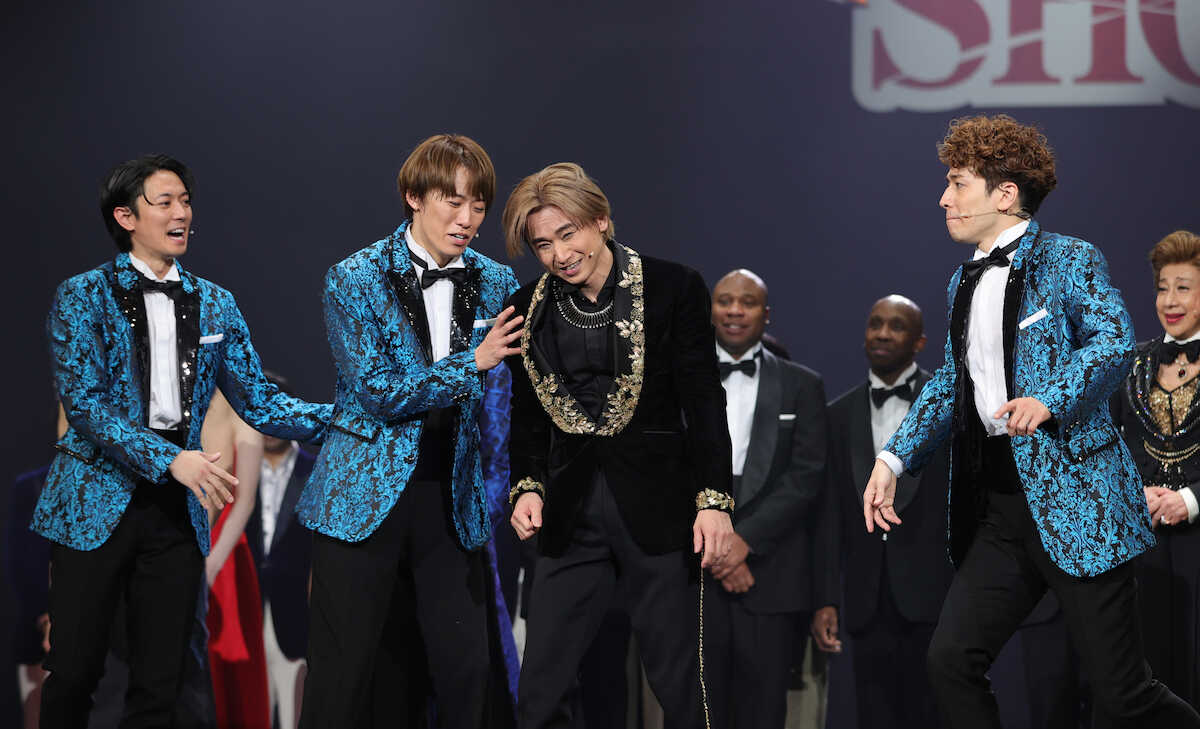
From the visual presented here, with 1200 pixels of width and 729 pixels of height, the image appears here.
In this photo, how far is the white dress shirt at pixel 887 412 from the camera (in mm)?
4992

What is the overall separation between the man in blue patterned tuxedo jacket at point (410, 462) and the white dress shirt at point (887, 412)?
1.99m

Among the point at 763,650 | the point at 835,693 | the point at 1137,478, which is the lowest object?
the point at 835,693

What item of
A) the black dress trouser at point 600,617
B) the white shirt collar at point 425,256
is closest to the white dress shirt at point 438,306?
the white shirt collar at point 425,256

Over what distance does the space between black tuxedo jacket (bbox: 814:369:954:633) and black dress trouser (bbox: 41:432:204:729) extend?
232cm

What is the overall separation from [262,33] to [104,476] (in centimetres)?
299

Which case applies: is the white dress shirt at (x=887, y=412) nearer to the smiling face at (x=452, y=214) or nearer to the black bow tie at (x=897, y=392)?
the black bow tie at (x=897, y=392)

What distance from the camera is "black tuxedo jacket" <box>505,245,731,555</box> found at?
124 inches

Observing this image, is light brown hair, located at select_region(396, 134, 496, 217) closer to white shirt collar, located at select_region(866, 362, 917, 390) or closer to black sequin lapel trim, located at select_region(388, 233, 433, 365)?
black sequin lapel trim, located at select_region(388, 233, 433, 365)

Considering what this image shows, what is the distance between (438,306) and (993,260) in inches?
57.7

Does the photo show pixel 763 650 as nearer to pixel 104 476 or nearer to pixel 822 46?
pixel 104 476

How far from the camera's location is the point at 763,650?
4.66 m

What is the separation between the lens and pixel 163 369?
12.5ft

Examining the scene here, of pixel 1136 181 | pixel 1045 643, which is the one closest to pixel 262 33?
pixel 1136 181

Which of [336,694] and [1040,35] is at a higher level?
[1040,35]
